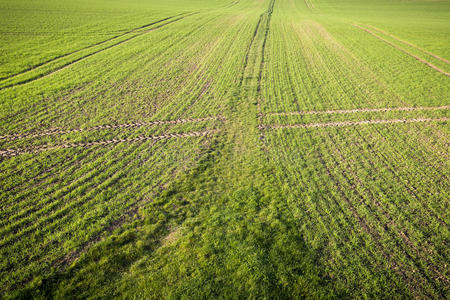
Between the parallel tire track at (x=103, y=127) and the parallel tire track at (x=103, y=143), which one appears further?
the parallel tire track at (x=103, y=127)

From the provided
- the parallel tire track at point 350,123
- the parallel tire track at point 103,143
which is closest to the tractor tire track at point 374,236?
the parallel tire track at point 350,123

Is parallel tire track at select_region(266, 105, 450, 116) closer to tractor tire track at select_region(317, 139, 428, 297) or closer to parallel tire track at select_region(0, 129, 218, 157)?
parallel tire track at select_region(0, 129, 218, 157)

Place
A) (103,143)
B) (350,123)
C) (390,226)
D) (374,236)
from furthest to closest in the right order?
1. (350,123)
2. (103,143)
3. (390,226)
4. (374,236)

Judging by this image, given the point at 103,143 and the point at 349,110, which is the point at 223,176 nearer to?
the point at 103,143

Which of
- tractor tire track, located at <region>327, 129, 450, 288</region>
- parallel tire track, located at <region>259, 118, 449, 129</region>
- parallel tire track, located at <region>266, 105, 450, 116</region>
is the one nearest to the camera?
tractor tire track, located at <region>327, 129, 450, 288</region>

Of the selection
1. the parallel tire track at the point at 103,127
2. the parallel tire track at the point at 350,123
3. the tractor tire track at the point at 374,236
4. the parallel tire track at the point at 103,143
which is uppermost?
the parallel tire track at the point at 103,127

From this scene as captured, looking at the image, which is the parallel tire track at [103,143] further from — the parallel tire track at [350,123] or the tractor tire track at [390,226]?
the tractor tire track at [390,226]

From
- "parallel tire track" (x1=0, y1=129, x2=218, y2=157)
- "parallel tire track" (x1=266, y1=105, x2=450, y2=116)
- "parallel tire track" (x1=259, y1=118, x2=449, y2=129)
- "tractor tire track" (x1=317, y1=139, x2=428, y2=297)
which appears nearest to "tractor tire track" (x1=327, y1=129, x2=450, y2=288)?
"tractor tire track" (x1=317, y1=139, x2=428, y2=297)

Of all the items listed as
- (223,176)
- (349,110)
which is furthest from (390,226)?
(349,110)
